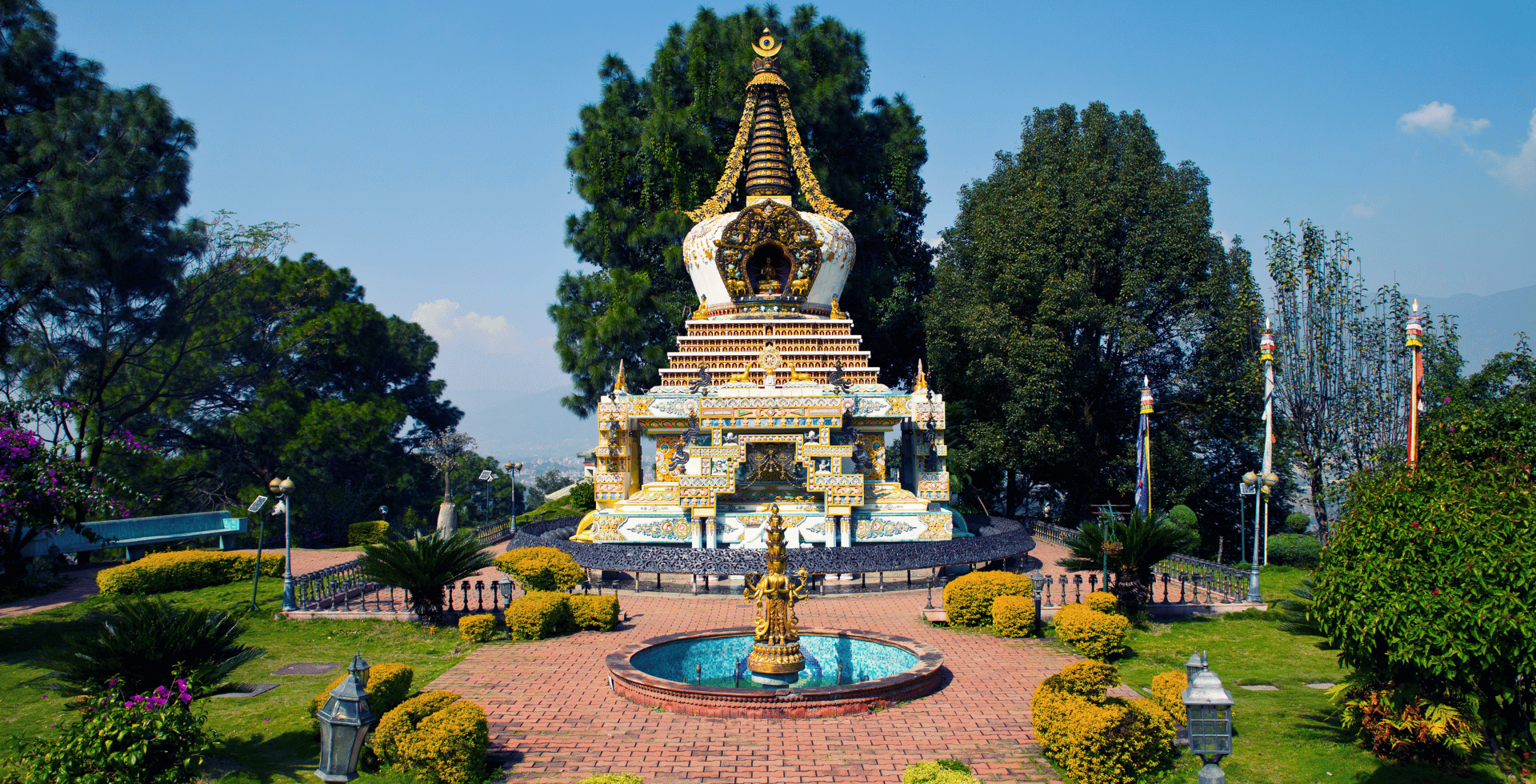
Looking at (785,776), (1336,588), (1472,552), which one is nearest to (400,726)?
(785,776)

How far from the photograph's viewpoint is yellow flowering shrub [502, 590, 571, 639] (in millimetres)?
15781

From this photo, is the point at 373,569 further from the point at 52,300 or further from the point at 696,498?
the point at 52,300

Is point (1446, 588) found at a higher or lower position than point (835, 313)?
lower

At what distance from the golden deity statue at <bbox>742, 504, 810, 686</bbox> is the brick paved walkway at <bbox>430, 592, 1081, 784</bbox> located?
124 cm

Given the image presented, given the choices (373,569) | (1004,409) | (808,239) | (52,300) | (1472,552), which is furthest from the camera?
(1004,409)

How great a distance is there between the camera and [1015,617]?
15.7 meters

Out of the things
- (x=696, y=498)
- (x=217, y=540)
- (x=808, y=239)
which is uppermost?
(x=808, y=239)

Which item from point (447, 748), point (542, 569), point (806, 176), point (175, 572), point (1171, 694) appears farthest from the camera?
point (806, 176)

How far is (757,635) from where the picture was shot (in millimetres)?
12766

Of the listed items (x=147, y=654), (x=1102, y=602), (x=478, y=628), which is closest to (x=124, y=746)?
(x=147, y=654)

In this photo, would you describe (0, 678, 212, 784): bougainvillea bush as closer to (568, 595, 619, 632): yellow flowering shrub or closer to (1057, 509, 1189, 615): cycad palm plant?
(568, 595, 619, 632): yellow flowering shrub

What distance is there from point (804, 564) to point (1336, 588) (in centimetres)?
1170

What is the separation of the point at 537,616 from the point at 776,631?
5180 millimetres

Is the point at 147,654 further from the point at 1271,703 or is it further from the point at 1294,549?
the point at 1294,549
